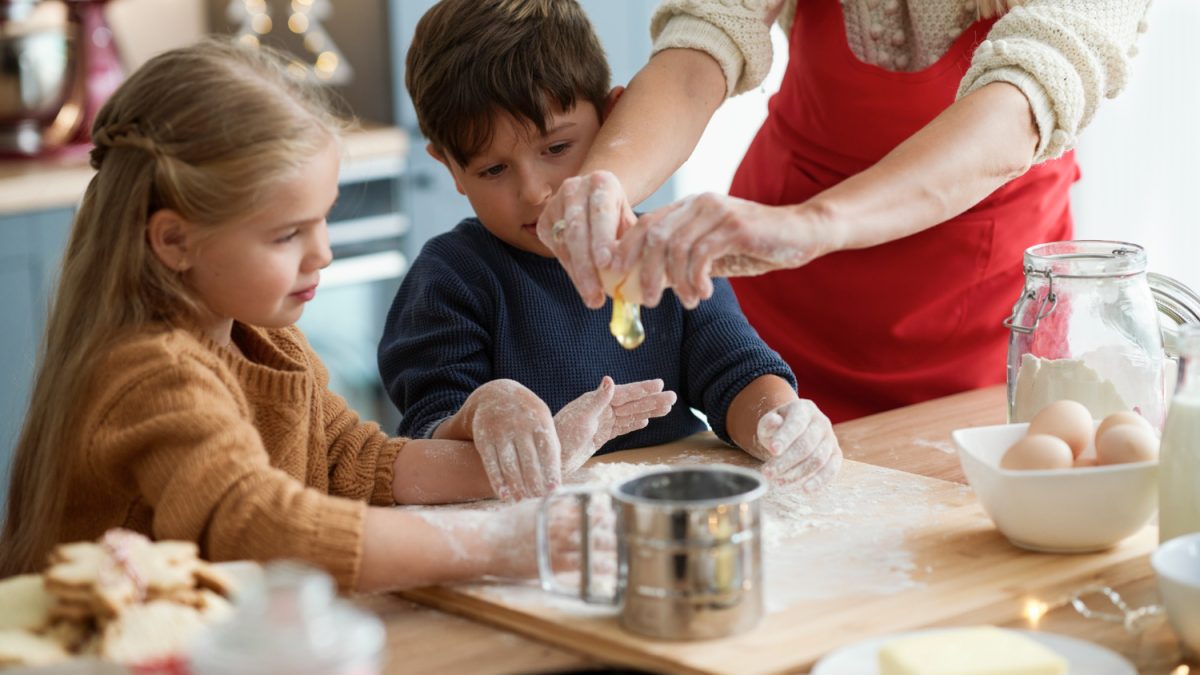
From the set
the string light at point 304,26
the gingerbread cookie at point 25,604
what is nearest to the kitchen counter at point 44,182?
the string light at point 304,26

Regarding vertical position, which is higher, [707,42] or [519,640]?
[707,42]

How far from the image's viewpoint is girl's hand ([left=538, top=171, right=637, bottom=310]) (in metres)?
1.32

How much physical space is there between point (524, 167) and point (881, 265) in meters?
0.52

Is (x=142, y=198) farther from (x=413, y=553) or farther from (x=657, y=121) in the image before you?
(x=657, y=121)

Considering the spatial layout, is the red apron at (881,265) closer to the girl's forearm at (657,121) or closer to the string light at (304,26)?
the girl's forearm at (657,121)

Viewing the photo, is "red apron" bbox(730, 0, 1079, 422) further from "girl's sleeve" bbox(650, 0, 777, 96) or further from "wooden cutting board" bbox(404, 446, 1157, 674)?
"wooden cutting board" bbox(404, 446, 1157, 674)

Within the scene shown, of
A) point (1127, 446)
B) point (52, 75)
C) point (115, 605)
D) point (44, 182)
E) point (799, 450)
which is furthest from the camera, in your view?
point (52, 75)

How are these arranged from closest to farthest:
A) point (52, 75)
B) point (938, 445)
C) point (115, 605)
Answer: point (115, 605) < point (938, 445) < point (52, 75)

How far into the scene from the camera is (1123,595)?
1.15 m

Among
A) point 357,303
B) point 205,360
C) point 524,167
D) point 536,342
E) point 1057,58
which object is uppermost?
point 1057,58

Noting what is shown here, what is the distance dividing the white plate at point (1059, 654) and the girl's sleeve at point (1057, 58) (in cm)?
67

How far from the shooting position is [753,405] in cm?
162

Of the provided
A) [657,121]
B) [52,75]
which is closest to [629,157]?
[657,121]

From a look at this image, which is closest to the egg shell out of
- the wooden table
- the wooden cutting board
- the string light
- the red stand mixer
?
the wooden cutting board
